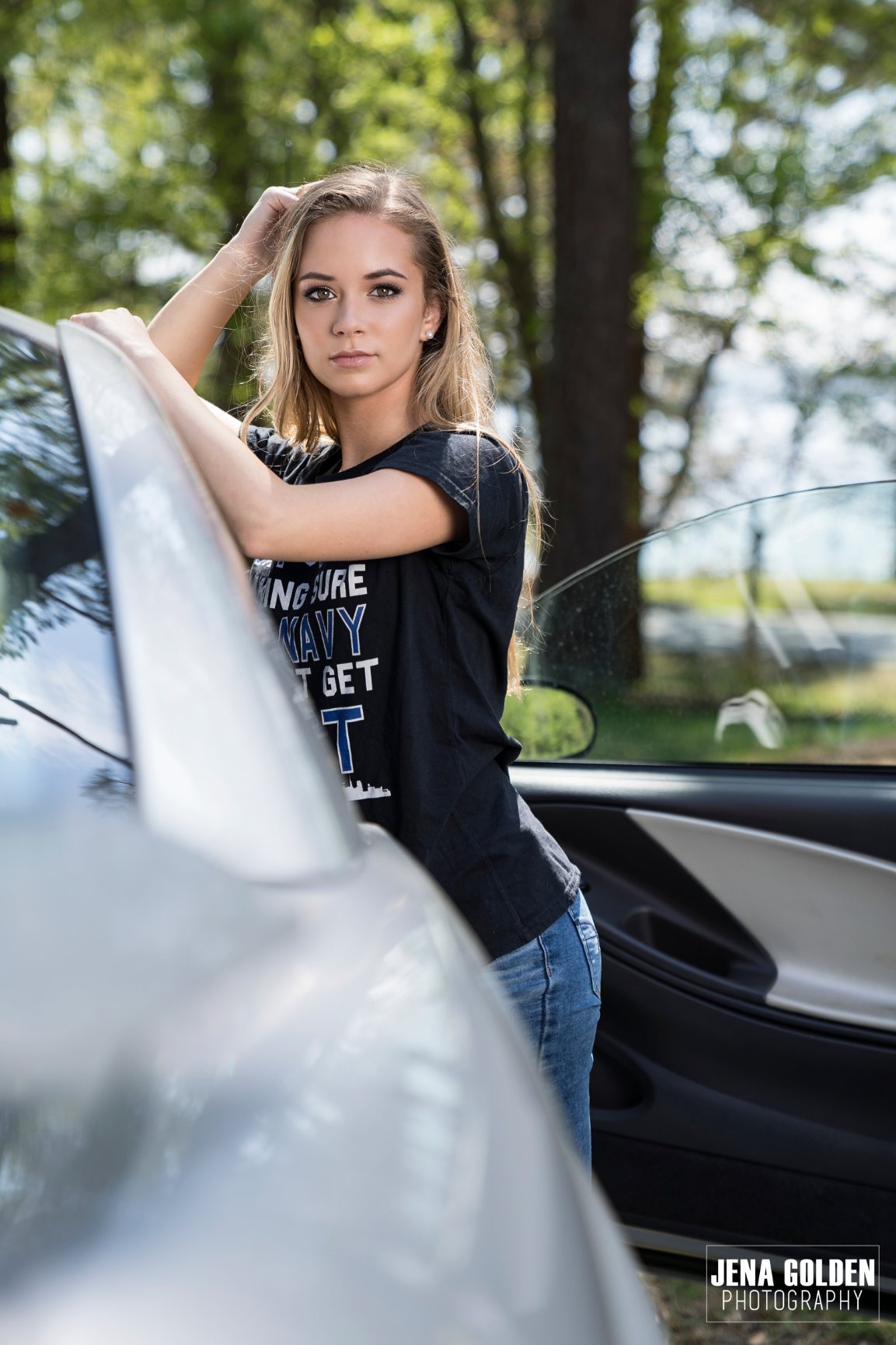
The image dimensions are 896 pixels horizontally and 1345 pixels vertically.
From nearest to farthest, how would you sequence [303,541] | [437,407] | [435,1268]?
[435,1268], [303,541], [437,407]

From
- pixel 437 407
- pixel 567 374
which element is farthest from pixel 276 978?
pixel 567 374

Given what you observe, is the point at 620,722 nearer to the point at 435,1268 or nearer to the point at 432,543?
the point at 432,543

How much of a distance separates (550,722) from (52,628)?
1.66 m

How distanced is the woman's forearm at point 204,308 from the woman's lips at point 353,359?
301 mm

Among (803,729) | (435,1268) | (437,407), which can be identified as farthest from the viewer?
(803,729)

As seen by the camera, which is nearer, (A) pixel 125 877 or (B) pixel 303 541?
(A) pixel 125 877

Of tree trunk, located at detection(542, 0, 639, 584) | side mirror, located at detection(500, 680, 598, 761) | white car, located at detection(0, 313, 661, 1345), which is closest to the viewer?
white car, located at detection(0, 313, 661, 1345)

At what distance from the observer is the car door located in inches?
82.8

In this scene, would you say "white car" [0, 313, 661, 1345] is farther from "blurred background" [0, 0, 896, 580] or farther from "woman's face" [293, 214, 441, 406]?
"blurred background" [0, 0, 896, 580]

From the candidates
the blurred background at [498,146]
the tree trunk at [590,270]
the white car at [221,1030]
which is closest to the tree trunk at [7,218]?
the blurred background at [498,146]

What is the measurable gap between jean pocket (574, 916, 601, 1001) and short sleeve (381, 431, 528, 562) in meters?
0.49

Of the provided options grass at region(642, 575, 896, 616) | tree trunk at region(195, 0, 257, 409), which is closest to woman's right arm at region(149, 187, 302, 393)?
grass at region(642, 575, 896, 616)

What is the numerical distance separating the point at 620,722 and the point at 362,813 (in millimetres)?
1140

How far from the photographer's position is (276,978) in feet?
2.48
